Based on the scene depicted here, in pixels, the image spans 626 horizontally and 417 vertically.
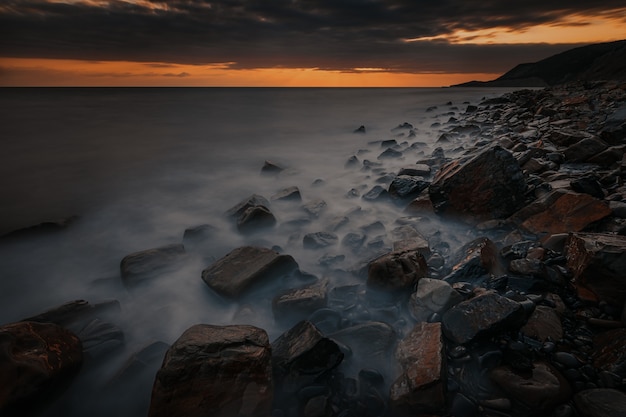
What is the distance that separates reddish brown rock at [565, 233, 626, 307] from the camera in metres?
2.17

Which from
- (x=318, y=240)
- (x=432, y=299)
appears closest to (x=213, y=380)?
(x=432, y=299)

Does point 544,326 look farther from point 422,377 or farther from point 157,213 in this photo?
point 157,213

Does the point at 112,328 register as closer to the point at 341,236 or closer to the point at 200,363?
the point at 200,363

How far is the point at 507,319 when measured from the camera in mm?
2166

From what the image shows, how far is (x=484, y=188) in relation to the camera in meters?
4.04

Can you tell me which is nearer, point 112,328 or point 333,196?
point 112,328

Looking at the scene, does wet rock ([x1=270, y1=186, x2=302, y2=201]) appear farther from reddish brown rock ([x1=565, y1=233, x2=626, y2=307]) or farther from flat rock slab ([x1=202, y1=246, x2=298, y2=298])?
reddish brown rock ([x1=565, y1=233, x2=626, y2=307])

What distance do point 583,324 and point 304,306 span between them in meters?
2.11

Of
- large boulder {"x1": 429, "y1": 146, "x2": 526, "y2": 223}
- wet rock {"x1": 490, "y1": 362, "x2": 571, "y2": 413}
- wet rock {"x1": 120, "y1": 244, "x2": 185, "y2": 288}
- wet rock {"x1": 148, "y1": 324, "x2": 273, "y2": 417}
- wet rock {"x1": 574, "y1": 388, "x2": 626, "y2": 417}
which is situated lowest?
wet rock {"x1": 120, "y1": 244, "x2": 185, "y2": 288}

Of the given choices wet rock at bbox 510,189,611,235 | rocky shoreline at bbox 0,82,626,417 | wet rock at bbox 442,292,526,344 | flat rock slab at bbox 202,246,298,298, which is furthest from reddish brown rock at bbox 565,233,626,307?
flat rock slab at bbox 202,246,298,298

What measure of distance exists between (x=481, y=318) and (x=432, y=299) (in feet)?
1.33

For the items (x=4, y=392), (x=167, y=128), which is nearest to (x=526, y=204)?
(x=4, y=392)

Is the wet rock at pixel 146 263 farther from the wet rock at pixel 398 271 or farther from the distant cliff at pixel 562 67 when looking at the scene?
the distant cliff at pixel 562 67

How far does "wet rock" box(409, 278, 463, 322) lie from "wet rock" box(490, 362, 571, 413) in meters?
0.57
